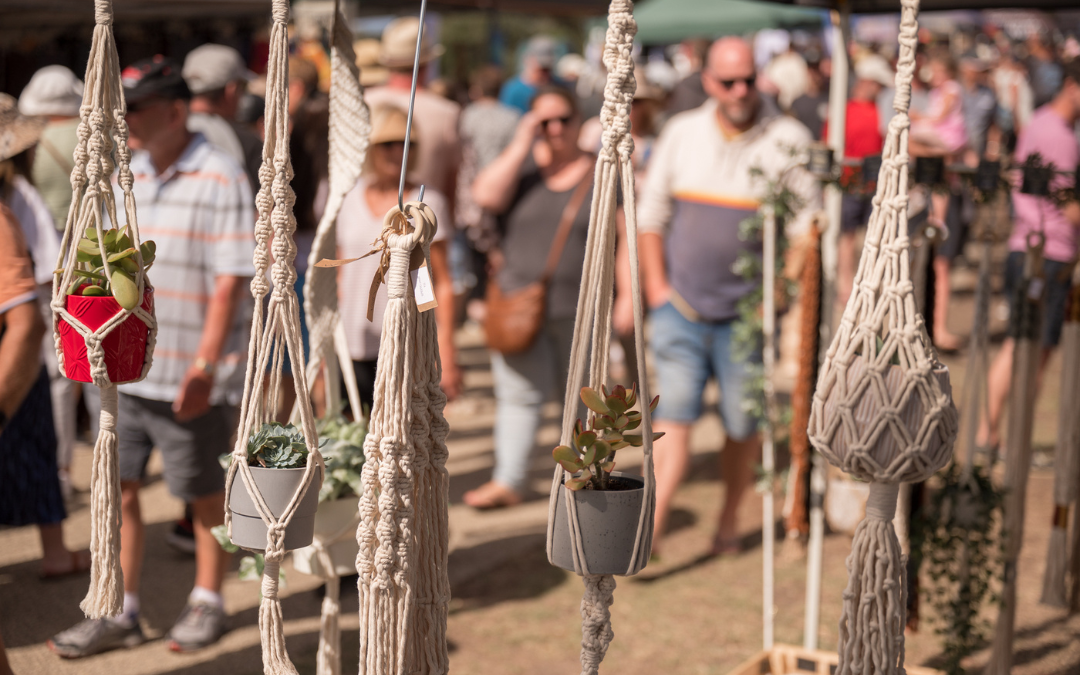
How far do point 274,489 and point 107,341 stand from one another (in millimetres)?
492

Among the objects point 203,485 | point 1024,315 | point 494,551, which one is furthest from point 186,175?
point 1024,315

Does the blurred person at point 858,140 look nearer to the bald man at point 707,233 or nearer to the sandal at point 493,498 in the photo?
the bald man at point 707,233

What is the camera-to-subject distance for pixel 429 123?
577 centimetres

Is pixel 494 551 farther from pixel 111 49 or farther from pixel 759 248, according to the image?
pixel 111 49

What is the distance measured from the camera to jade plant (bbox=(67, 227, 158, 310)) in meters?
2.02

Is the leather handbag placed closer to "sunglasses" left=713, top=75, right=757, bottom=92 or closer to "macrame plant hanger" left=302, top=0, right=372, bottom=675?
"sunglasses" left=713, top=75, right=757, bottom=92

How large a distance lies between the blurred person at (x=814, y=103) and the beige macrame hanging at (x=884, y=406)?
600cm

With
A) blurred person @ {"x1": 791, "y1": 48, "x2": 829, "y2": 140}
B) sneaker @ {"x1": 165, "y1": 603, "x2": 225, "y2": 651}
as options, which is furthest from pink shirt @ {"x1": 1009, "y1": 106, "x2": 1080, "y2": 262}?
sneaker @ {"x1": 165, "y1": 603, "x2": 225, "y2": 651}

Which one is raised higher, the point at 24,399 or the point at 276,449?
the point at 276,449

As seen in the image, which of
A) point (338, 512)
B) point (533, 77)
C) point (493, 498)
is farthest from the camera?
point (533, 77)

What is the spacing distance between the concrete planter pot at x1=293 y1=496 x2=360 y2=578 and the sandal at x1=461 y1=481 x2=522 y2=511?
2.19m

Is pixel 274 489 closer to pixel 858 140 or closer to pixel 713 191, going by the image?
pixel 713 191

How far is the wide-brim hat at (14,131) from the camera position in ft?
10.4

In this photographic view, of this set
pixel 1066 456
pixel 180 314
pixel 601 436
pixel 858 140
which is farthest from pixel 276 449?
pixel 858 140
